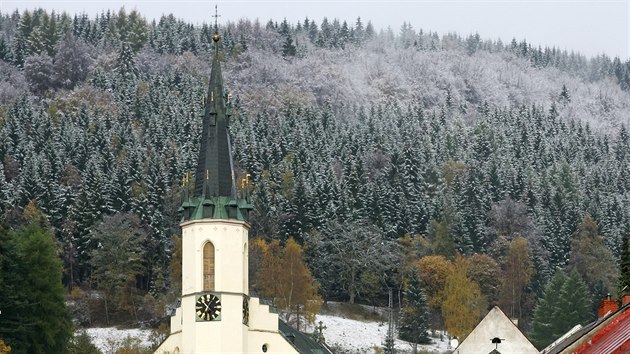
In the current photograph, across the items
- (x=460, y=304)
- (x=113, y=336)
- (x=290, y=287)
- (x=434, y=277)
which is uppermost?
(x=434, y=277)

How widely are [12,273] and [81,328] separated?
5921 cm

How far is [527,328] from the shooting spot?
17925 centimetres

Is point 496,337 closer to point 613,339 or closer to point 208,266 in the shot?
point 208,266

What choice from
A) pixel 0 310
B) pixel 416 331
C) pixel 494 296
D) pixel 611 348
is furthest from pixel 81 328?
pixel 611 348

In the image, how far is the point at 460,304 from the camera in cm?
18075

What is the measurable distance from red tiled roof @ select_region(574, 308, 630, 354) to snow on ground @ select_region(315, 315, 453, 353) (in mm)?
108594

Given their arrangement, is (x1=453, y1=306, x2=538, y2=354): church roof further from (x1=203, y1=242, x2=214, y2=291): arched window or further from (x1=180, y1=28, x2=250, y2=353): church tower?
(x1=203, y1=242, x2=214, y2=291): arched window

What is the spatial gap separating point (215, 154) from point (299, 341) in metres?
14.7

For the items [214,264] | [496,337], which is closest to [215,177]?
[214,264]

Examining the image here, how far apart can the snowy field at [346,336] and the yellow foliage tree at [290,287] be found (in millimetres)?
2811

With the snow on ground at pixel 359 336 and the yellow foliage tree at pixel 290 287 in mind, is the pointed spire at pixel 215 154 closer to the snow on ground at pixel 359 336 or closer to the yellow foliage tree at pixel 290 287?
the yellow foliage tree at pixel 290 287

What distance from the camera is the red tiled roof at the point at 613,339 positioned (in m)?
46.6

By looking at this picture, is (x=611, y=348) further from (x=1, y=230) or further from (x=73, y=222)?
(x=73, y=222)

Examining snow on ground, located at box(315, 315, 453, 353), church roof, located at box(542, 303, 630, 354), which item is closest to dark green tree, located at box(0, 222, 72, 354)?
church roof, located at box(542, 303, 630, 354)
